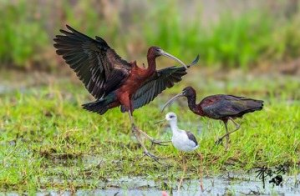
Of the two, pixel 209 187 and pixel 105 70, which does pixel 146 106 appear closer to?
pixel 105 70

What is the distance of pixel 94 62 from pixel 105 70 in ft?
0.43

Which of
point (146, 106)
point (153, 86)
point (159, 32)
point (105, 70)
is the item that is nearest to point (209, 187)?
point (105, 70)

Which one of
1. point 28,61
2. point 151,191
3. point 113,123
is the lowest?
point 151,191

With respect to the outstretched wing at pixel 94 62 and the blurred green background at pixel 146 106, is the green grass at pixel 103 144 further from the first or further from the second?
the outstretched wing at pixel 94 62

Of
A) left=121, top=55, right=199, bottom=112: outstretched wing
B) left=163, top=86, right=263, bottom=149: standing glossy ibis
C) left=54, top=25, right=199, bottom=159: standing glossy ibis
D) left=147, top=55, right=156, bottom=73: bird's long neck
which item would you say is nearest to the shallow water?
left=163, top=86, right=263, bottom=149: standing glossy ibis

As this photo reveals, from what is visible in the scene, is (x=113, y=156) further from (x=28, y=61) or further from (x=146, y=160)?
Answer: (x=28, y=61)

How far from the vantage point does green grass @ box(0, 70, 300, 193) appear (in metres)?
7.61

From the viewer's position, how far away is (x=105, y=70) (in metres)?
8.72

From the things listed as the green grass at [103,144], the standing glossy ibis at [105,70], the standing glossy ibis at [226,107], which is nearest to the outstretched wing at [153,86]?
the standing glossy ibis at [105,70]

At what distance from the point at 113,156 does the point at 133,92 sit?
2.48 ft

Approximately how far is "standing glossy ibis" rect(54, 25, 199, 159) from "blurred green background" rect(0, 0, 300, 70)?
5.78 metres

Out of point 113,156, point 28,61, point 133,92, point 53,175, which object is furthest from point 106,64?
point 28,61

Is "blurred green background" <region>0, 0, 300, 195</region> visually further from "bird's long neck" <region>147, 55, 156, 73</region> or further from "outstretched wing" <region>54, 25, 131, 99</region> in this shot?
"bird's long neck" <region>147, 55, 156, 73</region>

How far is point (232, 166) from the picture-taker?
26.1 feet
